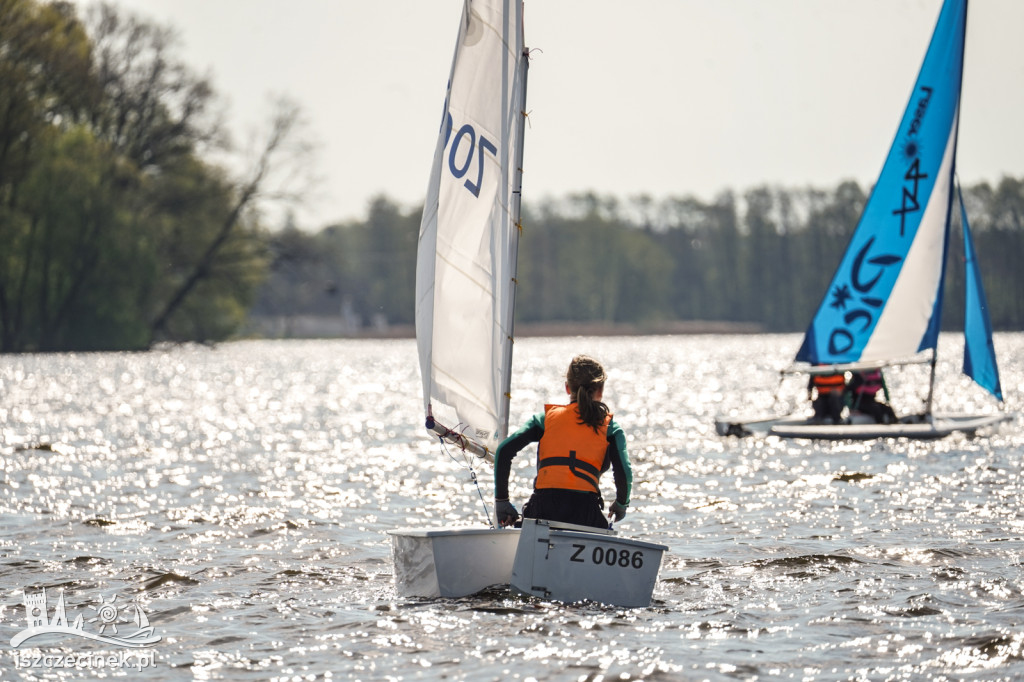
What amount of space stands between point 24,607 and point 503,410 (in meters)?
3.17

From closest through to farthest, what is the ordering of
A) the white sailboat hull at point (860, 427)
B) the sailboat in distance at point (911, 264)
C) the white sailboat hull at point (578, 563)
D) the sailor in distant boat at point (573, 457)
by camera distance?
the white sailboat hull at point (578, 563)
the sailor in distant boat at point (573, 457)
the white sailboat hull at point (860, 427)
the sailboat in distance at point (911, 264)

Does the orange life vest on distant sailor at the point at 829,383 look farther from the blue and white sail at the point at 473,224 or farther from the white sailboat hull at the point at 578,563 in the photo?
the white sailboat hull at the point at 578,563

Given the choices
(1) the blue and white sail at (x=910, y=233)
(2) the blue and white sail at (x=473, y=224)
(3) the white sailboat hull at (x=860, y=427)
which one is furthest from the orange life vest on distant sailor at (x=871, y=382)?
(2) the blue and white sail at (x=473, y=224)

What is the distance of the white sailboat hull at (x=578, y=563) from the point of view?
299 inches

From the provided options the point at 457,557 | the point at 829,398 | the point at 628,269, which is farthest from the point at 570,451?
the point at 628,269

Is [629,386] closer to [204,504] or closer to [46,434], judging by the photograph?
[46,434]

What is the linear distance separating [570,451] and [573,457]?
1.5 inches

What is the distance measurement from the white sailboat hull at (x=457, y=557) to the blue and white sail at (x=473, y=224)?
84 centimetres

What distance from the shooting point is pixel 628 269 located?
12912cm

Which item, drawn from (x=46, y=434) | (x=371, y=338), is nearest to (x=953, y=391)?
(x=46, y=434)

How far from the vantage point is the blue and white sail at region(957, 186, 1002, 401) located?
751 inches

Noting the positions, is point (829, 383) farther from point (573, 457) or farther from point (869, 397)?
point (573, 457)

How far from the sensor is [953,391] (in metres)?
37.1

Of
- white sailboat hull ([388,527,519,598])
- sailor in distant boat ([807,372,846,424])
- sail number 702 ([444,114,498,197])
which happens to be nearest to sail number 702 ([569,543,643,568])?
white sailboat hull ([388,527,519,598])
